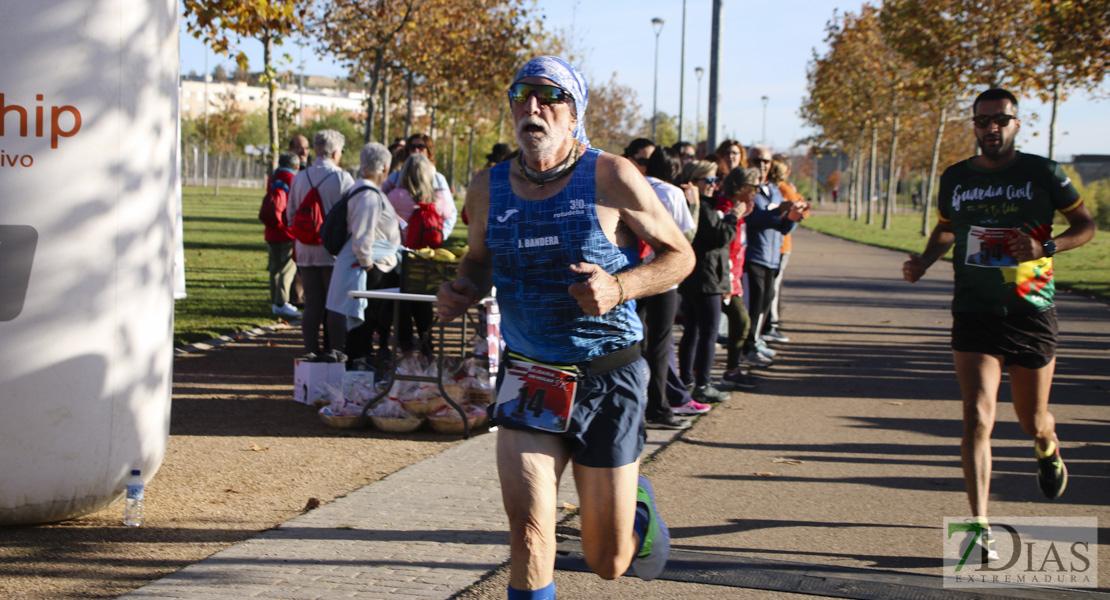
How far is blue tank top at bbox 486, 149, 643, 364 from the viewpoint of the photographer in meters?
3.39

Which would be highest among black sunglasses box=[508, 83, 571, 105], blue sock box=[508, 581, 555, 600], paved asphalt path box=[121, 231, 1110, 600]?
black sunglasses box=[508, 83, 571, 105]

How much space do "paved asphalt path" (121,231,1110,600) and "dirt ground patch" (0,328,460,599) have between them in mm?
264

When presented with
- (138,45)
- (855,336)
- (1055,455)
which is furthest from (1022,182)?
(855,336)

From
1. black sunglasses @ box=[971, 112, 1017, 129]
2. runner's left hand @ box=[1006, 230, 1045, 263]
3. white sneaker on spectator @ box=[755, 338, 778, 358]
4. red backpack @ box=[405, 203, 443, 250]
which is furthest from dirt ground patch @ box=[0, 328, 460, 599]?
white sneaker on spectator @ box=[755, 338, 778, 358]

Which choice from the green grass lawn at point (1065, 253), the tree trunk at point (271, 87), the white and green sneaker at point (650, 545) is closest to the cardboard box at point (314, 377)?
the white and green sneaker at point (650, 545)

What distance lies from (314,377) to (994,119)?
537 cm

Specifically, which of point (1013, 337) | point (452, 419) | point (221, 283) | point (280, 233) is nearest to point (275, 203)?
point (280, 233)

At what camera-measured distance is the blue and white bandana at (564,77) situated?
3396 mm

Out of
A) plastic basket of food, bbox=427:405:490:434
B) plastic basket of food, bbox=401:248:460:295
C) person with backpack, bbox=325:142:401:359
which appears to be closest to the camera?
plastic basket of food, bbox=427:405:490:434

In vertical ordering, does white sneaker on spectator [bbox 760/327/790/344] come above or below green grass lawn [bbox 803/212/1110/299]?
below

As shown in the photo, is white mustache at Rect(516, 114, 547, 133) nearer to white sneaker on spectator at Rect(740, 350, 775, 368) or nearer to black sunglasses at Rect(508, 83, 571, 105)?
black sunglasses at Rect(508, 83, 571, 105)

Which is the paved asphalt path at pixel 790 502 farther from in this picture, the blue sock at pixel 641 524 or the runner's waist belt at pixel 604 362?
the runner's waist belt at pixel 604 362

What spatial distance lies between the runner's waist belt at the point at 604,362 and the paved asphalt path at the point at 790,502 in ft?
4.12

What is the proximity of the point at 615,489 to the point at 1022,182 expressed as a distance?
2761 millimetres
